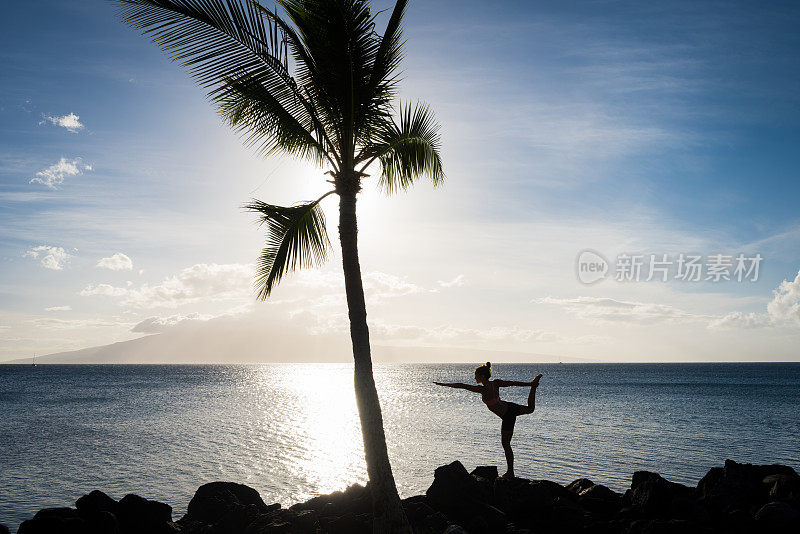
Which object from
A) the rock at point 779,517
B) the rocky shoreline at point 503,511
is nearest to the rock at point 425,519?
the rocky shoreline at point 503,511

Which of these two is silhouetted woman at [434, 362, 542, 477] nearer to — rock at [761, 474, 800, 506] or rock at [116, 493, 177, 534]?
rock at [761, 474, 800, 506]

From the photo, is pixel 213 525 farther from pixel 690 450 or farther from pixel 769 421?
pixel 769 421

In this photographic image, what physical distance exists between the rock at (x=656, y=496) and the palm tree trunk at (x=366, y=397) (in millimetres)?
6039

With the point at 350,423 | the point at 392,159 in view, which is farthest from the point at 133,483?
the point at 350,423

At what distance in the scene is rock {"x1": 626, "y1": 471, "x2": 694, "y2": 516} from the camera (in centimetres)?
1130

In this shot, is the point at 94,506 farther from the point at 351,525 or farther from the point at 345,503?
the point at 351,525

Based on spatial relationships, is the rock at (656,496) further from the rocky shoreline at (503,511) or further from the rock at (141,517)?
the rock at (141,517)

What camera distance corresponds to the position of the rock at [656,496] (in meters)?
11.3

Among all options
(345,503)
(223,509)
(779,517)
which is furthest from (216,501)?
(779,517)

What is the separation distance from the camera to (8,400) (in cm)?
7056

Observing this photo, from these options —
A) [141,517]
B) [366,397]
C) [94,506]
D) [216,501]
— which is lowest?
[141,517]

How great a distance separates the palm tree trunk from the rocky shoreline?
2144mm

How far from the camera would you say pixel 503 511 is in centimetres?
1151

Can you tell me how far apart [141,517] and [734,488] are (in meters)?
13.2
